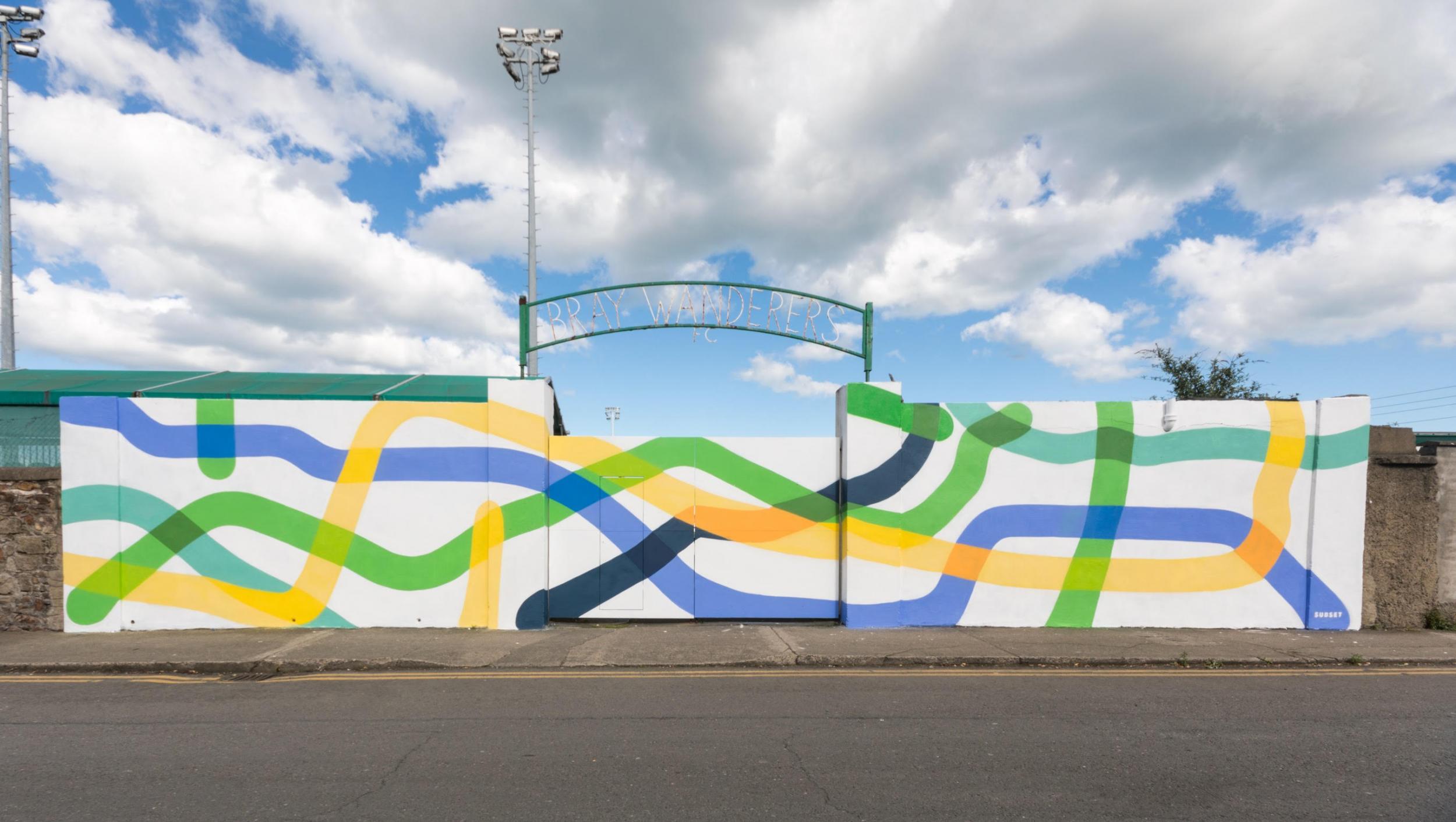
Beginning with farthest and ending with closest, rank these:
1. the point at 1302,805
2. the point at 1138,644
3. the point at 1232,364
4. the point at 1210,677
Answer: the point at 1232,364, the point at 1138,644, the point at 1210,677, the point at 1302,805

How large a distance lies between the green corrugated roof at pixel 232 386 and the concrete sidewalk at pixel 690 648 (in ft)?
12.5

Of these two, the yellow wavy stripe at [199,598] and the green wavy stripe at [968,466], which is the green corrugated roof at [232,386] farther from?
the green wavy stripe at [968,466]

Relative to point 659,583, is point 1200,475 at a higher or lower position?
higher

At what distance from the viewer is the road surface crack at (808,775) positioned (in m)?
3.94

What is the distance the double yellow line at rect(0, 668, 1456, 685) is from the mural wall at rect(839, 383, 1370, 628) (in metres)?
1.74

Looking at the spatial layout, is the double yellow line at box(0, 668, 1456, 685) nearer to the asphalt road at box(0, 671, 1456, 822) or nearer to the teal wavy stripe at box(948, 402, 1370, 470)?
the asphalt road at box(0, 671, 1456, 822)

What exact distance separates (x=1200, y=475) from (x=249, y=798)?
10.8 meters

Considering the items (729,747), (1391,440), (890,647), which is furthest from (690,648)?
(1391,440)

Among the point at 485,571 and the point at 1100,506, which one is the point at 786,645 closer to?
the point at 485,571

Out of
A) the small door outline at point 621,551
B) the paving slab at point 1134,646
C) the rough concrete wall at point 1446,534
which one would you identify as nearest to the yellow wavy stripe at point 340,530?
the small door outline at point 621,551

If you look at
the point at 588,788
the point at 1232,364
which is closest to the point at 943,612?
the point at 588,788

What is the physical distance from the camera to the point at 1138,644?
25.7 feet

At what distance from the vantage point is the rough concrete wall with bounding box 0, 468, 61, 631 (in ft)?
26.7

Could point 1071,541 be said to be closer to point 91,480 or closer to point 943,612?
point 943,612
